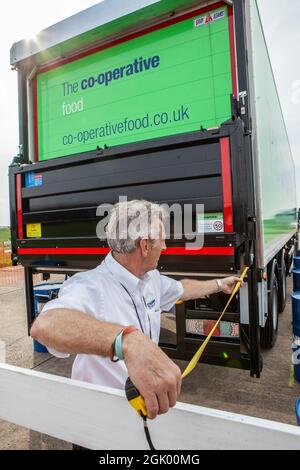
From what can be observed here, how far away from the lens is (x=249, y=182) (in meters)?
2.43

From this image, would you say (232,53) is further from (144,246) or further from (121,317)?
(121,317)

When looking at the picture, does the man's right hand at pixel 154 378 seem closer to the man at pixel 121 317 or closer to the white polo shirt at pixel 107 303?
the man at pixel 121 317

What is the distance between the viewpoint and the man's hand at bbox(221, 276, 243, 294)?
2.40m

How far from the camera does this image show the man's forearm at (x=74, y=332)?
1073 millimetres

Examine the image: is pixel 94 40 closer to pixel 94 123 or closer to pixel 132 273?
pixel 94 123

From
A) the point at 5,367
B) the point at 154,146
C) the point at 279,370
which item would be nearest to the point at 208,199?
the point at 154,146

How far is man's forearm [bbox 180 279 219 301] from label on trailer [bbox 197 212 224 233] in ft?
1.26

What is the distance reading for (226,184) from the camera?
2.37 metres

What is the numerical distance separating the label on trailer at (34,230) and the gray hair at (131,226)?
189cm

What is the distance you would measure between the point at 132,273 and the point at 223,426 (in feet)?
2.79

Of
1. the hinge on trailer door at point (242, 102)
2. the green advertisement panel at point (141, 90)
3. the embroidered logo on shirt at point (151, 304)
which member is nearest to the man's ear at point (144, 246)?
the embroidered logo on shirt at point (151, 304)

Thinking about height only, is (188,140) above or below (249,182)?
above

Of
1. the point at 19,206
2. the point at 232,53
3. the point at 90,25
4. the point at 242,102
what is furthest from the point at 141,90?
the point at 19,206

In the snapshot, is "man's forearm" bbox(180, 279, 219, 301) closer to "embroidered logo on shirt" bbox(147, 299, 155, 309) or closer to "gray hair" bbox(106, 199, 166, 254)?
"embroidered logo on shirt" bbox(147, 299, 155, 309)
